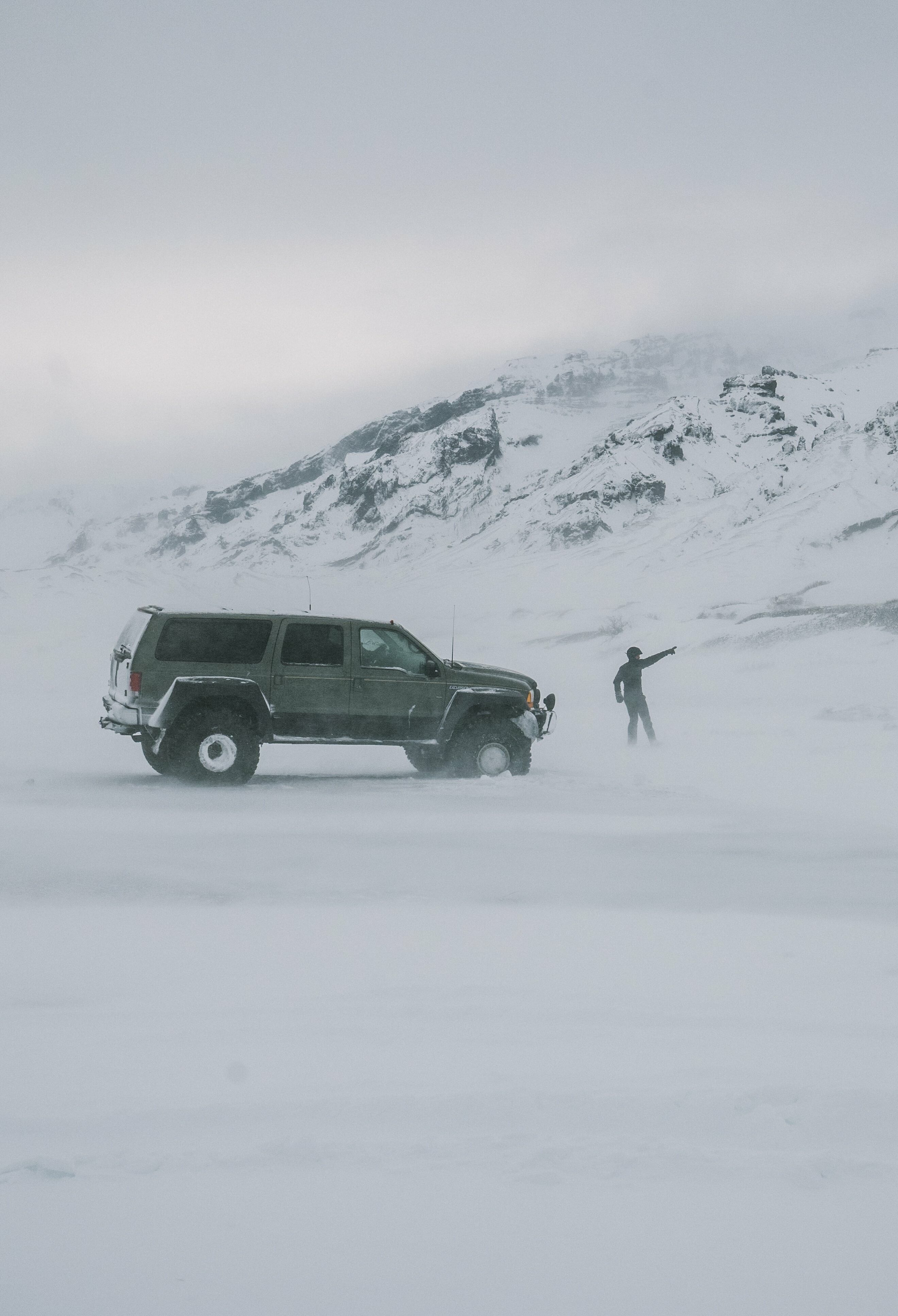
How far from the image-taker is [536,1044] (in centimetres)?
459

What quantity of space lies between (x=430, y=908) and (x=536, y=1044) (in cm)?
215

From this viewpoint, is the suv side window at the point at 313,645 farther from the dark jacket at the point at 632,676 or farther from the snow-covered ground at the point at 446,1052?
the dark jacket at the point at 632,676

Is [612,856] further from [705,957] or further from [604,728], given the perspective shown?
[604,728]

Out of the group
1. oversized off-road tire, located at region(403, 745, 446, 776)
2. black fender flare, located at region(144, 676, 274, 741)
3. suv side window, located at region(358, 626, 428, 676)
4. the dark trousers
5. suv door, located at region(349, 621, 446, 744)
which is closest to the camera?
black fender flare, located at region(144, 676, 274, 741)

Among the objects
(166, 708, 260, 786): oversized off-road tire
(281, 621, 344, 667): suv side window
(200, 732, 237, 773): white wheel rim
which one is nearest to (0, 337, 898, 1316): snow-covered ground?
(166, 708, 260, 786): oversized off-road tire

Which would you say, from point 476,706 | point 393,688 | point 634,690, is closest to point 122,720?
point 393,688

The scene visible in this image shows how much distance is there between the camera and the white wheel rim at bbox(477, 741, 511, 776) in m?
12.9

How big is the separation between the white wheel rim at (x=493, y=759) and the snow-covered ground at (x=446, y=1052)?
3.85ft

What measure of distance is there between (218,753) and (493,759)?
3119 mm

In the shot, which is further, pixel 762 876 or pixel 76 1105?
pixel 762 876

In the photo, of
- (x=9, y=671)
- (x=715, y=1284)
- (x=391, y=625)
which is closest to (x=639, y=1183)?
(x=715, y=1284)

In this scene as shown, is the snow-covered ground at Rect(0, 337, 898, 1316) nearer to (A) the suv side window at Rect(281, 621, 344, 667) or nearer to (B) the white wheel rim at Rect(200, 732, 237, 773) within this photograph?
(B) the white wheel rim at Rect(200, 732, 237, 773)

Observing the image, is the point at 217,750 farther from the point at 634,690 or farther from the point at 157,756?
the point at 634,690

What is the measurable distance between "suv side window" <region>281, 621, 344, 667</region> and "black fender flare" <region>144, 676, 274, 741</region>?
58 centimetres
